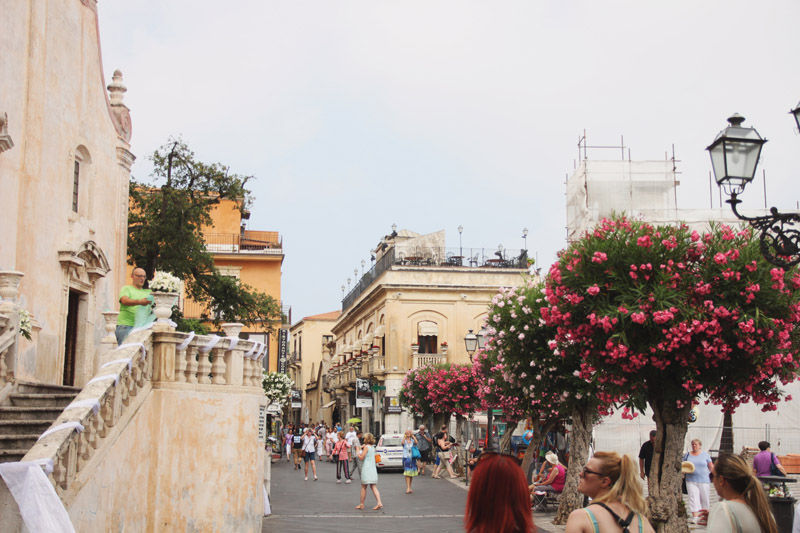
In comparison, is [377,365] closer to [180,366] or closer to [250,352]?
[250,352]

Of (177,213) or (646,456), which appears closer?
(646,456)

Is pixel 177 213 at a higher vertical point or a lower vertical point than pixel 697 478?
higher

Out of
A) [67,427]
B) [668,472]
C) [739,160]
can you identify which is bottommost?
[668,472]

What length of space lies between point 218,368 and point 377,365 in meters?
42.4

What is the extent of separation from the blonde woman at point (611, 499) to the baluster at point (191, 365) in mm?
7379

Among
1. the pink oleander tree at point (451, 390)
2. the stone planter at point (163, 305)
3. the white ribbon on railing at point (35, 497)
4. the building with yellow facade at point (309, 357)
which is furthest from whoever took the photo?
the building with yellow facade at point (309, 357)

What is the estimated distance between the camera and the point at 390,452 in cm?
3809

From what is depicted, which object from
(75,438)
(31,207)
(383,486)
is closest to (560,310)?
(75,438)

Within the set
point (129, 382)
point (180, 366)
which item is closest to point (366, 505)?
point (180, 366)

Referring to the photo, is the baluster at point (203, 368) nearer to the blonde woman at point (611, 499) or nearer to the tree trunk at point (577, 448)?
the blonde woman at point (611, 499)

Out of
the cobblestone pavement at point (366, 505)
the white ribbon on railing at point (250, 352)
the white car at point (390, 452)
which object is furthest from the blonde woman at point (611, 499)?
the white car at point (390, 452)

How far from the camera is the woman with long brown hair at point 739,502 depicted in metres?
5.88

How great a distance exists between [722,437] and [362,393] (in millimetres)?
26882

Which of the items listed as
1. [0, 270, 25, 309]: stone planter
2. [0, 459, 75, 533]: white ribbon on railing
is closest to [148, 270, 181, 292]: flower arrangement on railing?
[0, 270, 25, 309]: stone planter
